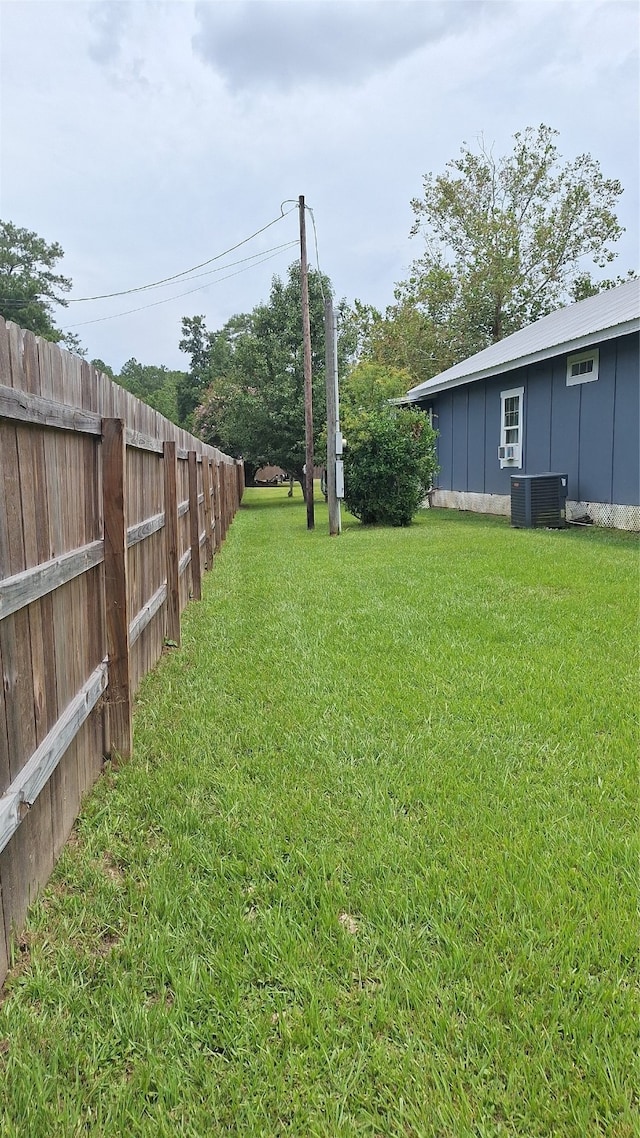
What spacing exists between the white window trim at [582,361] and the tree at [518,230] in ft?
60.7

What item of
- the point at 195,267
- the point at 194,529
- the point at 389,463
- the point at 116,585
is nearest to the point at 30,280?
the point at 195,267

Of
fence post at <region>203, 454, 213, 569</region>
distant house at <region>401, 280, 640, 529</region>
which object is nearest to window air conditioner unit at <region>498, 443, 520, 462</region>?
distant house at <region>401, 280, 640, 529</region>

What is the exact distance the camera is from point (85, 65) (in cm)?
862

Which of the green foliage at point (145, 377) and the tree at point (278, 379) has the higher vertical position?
the green foliage at point (145, 377)

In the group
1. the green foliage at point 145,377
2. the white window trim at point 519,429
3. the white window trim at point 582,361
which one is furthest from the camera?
the green foliage at point 145,377

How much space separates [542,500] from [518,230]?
22618 millimetres

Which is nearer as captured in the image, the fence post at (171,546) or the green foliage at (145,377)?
the fence post at (171,546)

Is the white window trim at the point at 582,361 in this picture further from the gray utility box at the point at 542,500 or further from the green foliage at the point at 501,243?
the green foliage at the point at 501,243

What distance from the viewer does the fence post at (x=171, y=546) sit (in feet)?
16.4

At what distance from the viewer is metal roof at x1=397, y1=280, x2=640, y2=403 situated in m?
10.2

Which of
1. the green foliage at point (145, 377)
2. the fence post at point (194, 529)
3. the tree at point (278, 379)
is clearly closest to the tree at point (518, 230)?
the tree at point (278, 379)

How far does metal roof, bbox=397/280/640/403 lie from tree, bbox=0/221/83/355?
29.3 meters

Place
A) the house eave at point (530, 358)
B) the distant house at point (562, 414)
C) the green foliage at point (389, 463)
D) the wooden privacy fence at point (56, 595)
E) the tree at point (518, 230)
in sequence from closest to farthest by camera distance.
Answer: the wooden privacy fence at point (56, 595), the house eave at point (530, 358), the distant house at point (562, 414), the green foliage at point (389, 463), the tree at point (518, 230)

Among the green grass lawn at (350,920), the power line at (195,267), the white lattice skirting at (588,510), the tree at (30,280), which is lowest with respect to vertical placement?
the green grass lawn at (350,920)
